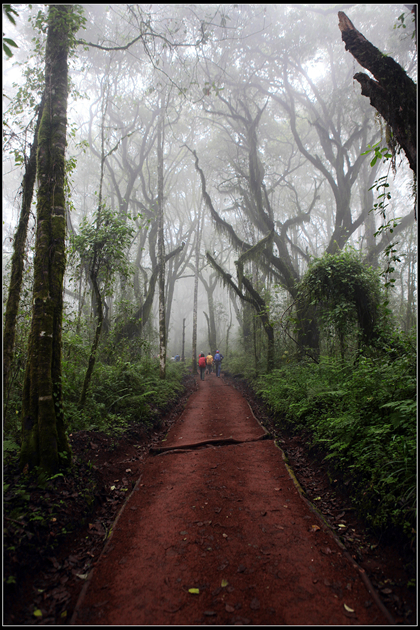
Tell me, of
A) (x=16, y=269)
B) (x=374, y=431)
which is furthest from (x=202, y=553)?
(x=16, y=269)

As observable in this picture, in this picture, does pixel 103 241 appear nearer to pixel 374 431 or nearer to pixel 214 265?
pixel 374 431

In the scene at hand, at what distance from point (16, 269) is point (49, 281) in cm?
76

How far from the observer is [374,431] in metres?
3.72

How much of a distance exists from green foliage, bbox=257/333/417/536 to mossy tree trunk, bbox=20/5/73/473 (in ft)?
12.9

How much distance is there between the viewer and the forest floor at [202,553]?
2330 millimetres

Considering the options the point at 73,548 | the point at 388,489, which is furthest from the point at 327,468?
the point at 73,548

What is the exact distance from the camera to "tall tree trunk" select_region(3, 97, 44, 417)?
166 inches

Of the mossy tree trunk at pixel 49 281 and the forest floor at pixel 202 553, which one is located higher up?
the mossy tree trunk at pixel 49 281

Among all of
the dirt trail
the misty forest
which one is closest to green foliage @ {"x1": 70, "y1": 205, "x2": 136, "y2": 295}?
the misty forest

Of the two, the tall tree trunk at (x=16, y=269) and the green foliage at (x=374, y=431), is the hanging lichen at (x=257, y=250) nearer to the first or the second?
the green foliage at (x=374, y=431)

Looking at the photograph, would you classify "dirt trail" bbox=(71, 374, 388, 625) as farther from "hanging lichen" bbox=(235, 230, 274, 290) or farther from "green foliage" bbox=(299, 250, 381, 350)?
"hanging lichen" bbox=(235, 230, 274, 290)

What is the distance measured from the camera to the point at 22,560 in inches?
104

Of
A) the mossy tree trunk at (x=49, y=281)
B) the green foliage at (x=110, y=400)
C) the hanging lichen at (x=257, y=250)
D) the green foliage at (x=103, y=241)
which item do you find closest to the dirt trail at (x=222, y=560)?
the mossy tree trunk at (x=49, y=281)

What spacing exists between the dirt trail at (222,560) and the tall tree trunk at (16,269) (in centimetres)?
277
